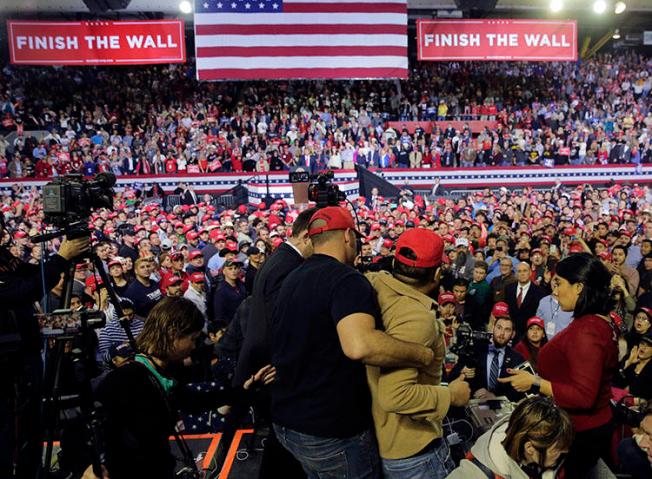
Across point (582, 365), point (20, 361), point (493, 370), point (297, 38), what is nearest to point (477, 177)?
point (297, 38)

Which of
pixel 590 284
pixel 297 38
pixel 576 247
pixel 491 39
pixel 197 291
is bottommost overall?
pixel 197 291

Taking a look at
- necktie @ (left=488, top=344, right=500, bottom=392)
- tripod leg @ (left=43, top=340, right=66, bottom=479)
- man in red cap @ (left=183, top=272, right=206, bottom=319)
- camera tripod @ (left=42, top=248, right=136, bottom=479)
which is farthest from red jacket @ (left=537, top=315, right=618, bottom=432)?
man in red cap @ (left=183, top=272, right=206, bottom=319)

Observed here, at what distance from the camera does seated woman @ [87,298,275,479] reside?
6.40 ft

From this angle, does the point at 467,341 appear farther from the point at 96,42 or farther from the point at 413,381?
the point at 96,42

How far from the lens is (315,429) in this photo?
196 centimetres

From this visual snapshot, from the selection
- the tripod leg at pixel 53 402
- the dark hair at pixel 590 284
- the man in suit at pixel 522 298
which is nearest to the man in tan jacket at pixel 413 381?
the dark hair at pixel 590 284

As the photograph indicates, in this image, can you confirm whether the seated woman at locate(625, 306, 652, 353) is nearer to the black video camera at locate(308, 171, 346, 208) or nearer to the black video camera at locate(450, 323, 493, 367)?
the black video camera at locate(308, 171, 346, 208)

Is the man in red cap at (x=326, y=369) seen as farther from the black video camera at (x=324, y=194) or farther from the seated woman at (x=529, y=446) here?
the black video camera at (x=324, y=194)

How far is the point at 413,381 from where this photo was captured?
1.86 meters

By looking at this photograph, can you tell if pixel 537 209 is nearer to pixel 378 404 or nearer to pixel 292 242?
pixel 292 242

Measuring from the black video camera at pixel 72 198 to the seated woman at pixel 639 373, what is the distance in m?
3.77

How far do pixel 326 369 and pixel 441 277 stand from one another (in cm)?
438

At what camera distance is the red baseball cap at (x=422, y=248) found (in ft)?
6.32

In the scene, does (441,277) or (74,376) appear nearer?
(74,376)
